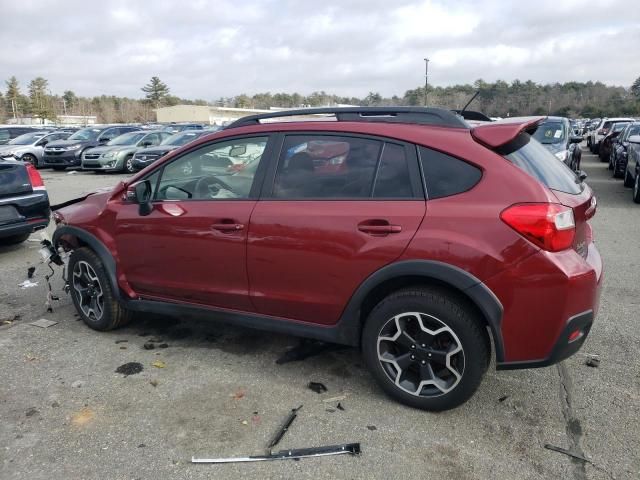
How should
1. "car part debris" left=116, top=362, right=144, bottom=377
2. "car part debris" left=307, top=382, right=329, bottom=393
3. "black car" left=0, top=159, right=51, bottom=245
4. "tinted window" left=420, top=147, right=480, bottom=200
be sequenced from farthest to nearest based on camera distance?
"black car" left=0, top=159, right=51, bottom=245 < "car part debris" left=116, top=362, right=144, bottom=377 < "car part debris" left=307, top=382, right=329, bottom=393 < "tinted window" left=420, top=147, right=480, bottom=200

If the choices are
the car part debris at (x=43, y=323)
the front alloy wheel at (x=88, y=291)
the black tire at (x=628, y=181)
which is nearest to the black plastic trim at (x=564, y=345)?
the front alloy wheel at (x=88, y=291)

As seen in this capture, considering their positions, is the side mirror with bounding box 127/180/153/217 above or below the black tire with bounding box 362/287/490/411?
above

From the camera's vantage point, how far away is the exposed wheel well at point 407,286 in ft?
9.71

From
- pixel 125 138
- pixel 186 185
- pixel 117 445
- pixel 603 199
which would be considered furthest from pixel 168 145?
pixel 117 445

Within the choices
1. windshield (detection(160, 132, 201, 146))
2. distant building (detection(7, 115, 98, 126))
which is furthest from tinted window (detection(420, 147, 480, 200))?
distant building (detection(7, 115, 98, 126))

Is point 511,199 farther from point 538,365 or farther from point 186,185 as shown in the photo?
point 186,185

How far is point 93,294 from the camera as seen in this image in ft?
14.6

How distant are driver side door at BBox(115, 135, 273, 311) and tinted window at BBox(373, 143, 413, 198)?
0.84m

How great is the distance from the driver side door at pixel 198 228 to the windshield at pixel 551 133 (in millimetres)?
9663

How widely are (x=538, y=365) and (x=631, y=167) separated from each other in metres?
10.9

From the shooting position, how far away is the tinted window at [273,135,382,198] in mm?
3215

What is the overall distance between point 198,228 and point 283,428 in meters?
1.48

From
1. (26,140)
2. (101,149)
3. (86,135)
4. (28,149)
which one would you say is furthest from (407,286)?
(26,140)

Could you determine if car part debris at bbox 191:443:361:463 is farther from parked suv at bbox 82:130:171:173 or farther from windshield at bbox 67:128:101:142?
windshield at bbox 67:128:101:142
